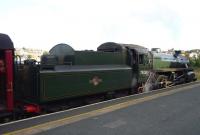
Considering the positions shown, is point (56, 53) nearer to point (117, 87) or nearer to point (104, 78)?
point (104, 78)

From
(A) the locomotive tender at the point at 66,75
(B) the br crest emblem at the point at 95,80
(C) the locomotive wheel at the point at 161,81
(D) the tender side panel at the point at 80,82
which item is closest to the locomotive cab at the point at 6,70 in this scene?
(A) the locomotive tender at the point at 66,75

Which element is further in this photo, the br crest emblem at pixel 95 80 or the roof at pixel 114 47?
the roof at pixel 114 47

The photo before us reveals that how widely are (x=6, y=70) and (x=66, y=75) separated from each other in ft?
9.83

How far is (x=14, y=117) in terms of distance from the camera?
32.7ft

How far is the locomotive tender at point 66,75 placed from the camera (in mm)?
9531

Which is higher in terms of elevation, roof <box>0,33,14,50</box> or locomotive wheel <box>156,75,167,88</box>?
roof <box>0,33,14,50</box>

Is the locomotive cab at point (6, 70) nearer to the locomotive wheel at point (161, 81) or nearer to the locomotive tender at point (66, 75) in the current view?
the locomotive tender at point (66, 75)

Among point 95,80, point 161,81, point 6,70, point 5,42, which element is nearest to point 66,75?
point 95,80

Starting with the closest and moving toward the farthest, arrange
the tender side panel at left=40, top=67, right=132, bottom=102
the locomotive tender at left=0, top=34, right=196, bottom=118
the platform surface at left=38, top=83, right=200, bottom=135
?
1. the platform surface at left=38, top=83, right=200, bottom=135
2. the locomotive tender at left=0, top=34, right=196, bottom=118
3. the tender side panel at left=40, top=67, right=132, bottom=102

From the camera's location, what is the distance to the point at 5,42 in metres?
9.34

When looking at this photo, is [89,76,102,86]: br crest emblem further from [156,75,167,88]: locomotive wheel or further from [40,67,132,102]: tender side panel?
[156,75,167,88]: locomotive wheel

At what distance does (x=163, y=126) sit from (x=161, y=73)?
1443cm

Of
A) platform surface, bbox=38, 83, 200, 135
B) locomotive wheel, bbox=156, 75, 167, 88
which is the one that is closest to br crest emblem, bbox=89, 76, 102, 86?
platform surface, bbox=38, 83, 200, 135

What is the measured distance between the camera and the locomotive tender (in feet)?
31.3
